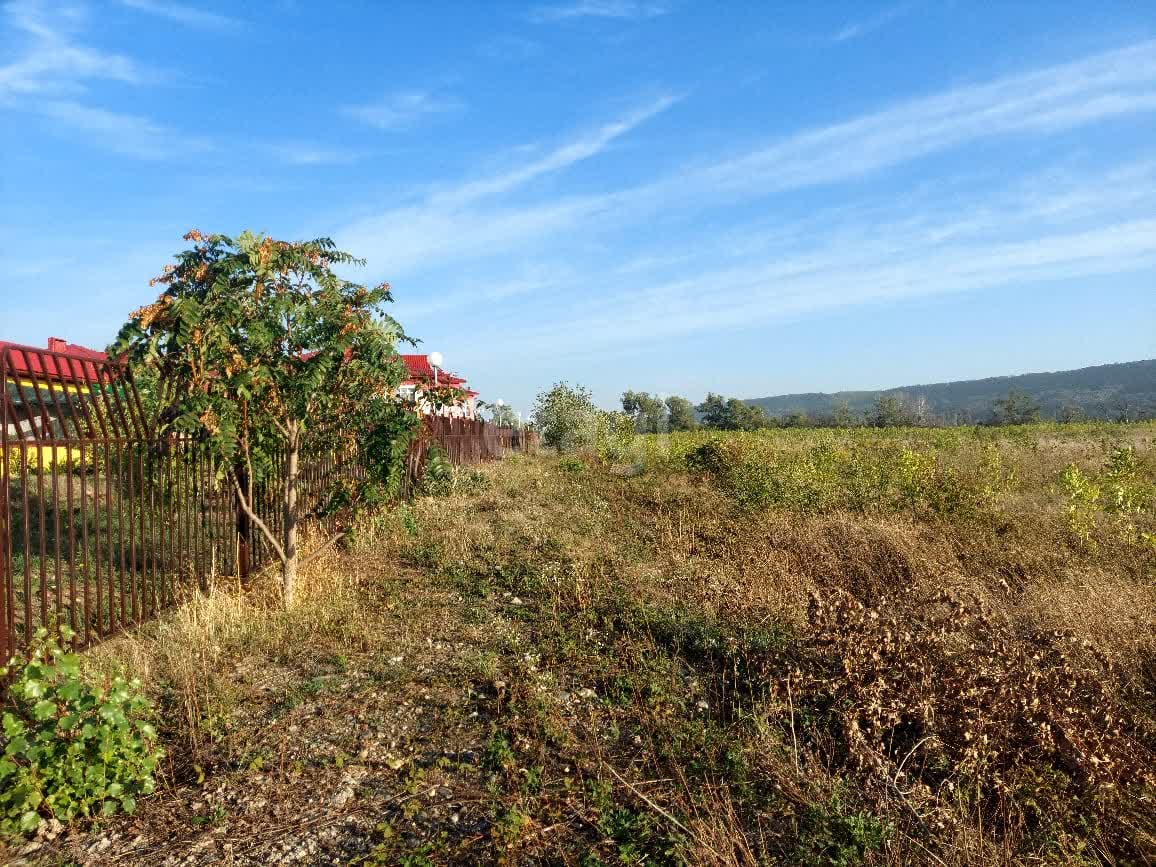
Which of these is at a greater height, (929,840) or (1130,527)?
(1130,527)

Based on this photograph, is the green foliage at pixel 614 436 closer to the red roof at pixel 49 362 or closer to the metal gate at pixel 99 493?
the metal gate at pixel 99 493

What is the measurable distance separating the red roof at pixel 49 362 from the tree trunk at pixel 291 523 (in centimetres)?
166

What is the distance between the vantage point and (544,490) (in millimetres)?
14141

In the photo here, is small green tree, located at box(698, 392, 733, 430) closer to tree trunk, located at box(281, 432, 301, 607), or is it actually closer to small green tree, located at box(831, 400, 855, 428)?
small green tree, located at box(831, 400, 855, 428)

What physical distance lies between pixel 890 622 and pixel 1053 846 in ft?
5.35

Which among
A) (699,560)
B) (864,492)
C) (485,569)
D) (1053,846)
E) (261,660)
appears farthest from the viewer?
(864,492)

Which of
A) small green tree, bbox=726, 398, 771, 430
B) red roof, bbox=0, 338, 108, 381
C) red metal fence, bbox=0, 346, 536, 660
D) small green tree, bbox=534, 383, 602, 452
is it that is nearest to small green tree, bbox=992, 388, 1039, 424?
small green tree, bbox=726, 398, 771, 430

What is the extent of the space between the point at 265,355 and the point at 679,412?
66744 millimetres

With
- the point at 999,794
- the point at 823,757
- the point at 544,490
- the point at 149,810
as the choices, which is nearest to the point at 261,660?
the point at 149,810

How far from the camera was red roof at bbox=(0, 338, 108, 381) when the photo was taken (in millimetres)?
5172

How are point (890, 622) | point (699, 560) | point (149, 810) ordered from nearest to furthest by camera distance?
point (149, 810) < point (890, 622) < point (699, 560)

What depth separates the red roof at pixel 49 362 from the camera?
5.17 meters

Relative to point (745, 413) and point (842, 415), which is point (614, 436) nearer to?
point (745, 413)

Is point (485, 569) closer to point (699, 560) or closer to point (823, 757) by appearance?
point (699, 560)
